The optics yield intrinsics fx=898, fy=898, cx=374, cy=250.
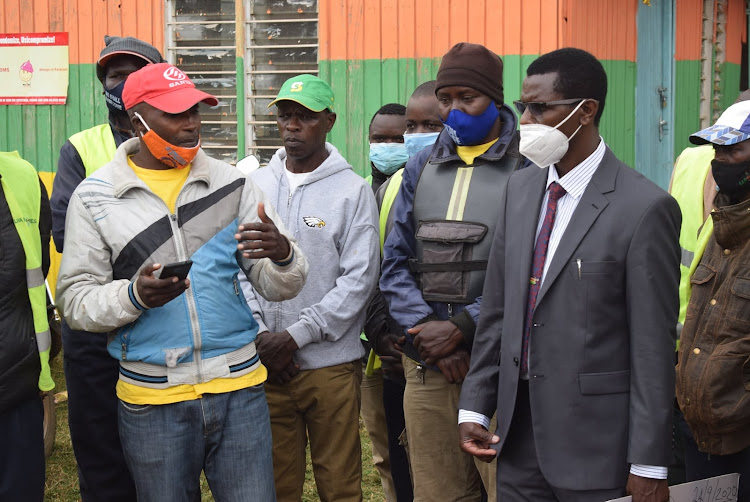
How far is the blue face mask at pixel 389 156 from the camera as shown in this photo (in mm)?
5750

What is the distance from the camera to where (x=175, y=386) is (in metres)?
3.48

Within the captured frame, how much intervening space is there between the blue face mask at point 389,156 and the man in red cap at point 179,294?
219cm

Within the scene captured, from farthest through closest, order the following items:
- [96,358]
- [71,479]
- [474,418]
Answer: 1. [71,479]
2. [96,358]
3. [474,418]

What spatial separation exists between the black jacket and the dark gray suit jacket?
2.07 m

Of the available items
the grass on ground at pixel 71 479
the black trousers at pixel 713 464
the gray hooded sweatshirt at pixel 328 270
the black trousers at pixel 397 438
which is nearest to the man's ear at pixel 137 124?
the gray hooded sweatshirt at pixel 328 270

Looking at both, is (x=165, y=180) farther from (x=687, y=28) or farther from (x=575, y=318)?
(x=687, y=28)

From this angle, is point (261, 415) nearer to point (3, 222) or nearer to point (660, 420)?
point (3, 222)

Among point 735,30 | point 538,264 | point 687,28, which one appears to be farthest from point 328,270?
point 735,30

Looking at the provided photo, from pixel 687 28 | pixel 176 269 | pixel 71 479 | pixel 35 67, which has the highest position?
pixel 687 28

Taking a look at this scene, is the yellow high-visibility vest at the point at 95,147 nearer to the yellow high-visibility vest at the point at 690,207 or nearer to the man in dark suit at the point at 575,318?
the man in dark suit at the point at 575,318

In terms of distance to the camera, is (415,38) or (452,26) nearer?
(452,26)

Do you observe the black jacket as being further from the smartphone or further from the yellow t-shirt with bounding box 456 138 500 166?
the yellow t-shirt with bounding box 456 138 500 166

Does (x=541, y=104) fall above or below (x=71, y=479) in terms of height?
above

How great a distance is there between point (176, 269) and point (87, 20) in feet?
20.9
